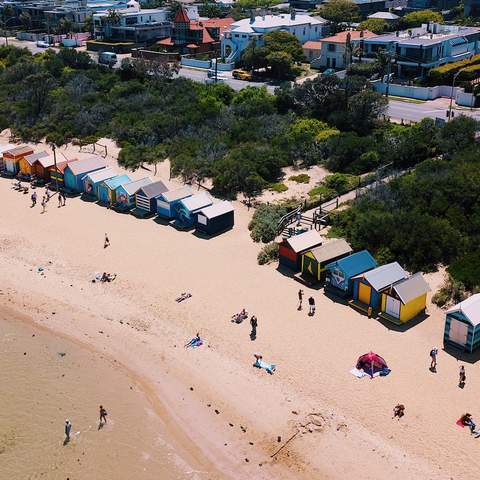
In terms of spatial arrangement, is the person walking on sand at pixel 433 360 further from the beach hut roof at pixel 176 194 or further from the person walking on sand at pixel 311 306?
the beach hut roof at pixel 176 194

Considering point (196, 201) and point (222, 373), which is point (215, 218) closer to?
point (196, 201)

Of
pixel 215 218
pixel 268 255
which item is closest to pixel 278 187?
pixel 215 218

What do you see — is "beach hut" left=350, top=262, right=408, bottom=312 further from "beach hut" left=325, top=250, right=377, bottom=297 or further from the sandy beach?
the sandy beach

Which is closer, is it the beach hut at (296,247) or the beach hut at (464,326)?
the beach hut at (464,326)

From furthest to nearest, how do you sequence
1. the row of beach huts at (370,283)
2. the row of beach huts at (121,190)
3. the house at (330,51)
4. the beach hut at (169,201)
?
the house at (330,51) → the beach hut at (169,201) → the row of beach huts at (121,190) → the row of beach huts at (370,283)

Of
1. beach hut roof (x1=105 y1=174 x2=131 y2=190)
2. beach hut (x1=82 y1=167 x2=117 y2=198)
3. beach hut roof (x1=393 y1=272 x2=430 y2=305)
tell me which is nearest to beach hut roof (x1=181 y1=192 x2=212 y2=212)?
beach hut roof (x1=105 y1=174 x2=131 y2=190)

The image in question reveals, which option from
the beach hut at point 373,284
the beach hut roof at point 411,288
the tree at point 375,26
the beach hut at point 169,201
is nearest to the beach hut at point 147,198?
the beach hut at point 169,201
